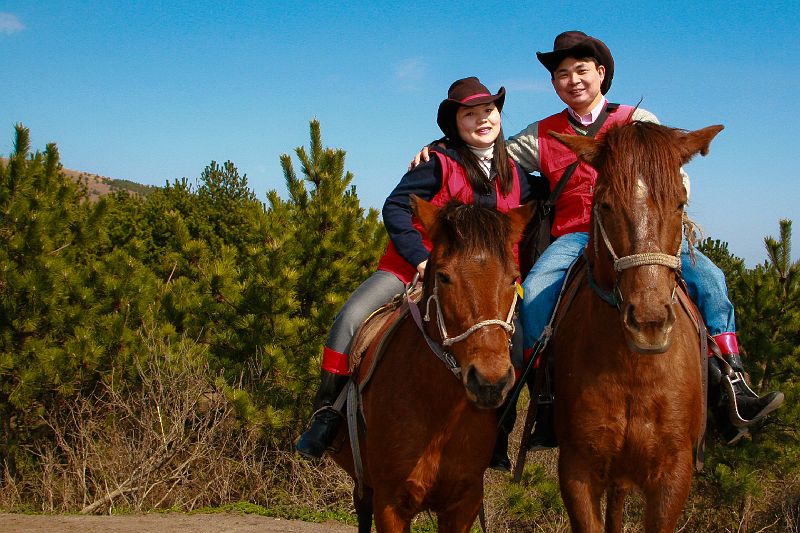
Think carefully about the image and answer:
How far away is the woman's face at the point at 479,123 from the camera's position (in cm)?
456

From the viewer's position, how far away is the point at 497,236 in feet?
11.0

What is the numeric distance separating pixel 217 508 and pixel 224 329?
217cm

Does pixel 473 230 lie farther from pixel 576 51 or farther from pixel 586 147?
pixel 576 51

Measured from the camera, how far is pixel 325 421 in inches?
180

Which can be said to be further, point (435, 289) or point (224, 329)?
point (224, 329)

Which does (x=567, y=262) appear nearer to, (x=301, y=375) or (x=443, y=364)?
(x=443, y=364)

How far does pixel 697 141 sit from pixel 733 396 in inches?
53.5

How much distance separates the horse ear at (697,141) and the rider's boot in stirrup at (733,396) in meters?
1.13

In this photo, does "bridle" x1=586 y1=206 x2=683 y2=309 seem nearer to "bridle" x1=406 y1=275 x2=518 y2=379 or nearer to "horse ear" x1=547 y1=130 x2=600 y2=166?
"horse ear" x1=547 y1=130 x2=600 y2=166

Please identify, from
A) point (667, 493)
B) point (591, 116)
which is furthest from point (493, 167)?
point (667, 493)

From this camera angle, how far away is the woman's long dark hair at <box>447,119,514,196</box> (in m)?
4.52

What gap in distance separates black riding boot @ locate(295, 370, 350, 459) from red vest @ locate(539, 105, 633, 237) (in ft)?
5.72

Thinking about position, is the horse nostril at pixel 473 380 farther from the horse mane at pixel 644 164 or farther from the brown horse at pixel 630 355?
the horse mane at pixel 644 164

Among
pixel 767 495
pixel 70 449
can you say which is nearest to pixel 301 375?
pixel 70 449
